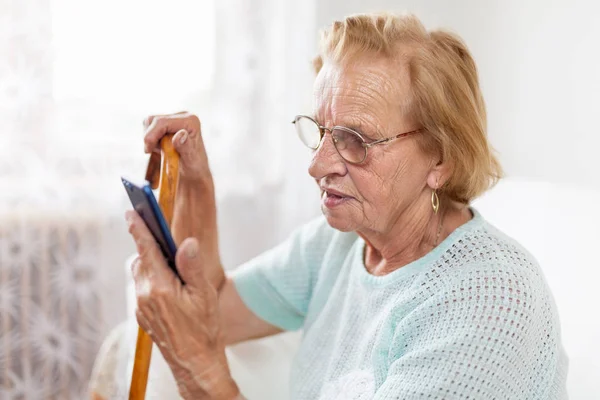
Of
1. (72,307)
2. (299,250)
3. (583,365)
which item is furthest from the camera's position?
(72,307)

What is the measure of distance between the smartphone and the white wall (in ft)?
3.52

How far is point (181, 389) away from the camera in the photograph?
1.26 meters

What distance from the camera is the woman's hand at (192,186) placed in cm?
142

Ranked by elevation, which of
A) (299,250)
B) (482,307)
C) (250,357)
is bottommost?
(250,357)

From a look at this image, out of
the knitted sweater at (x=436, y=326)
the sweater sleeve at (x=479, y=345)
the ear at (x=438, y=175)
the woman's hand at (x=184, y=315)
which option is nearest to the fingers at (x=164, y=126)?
the woman's hand at (x=184, y=315)

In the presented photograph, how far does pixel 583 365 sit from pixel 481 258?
12.4 inches

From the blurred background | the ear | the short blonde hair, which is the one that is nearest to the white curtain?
the blurred background

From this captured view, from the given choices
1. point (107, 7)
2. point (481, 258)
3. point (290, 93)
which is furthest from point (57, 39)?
point (481, 258)

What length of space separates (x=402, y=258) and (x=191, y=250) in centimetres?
43

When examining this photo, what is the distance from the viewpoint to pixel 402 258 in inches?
53.1

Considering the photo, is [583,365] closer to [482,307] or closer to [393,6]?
[482,307]

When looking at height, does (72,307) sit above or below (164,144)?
below

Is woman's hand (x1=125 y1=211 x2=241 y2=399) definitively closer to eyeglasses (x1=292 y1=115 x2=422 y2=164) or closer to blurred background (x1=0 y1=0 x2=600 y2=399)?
eyeglasses (x1=292 y1=115 x2=422 y2=164)

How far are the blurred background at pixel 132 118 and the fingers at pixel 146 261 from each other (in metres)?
1.15
